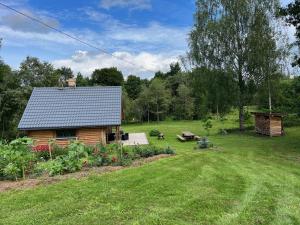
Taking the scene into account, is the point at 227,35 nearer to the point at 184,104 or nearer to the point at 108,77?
the point at 184,104

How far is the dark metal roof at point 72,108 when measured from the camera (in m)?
23.1

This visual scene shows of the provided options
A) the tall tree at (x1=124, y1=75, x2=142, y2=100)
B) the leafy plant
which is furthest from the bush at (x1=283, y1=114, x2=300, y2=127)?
the tall tree at (x1=124, y1=75, x2=142, y2=100)

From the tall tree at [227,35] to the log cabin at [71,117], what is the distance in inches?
469

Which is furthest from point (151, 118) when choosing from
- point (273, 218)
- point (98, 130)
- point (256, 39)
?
point (273, 218)

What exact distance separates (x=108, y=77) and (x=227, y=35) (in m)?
41.6

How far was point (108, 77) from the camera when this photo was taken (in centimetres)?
7138

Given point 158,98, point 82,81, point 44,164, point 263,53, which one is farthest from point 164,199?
point 82,81

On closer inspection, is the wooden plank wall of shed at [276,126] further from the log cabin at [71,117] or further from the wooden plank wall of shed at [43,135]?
the wooden plank wall of shed at [43,135]

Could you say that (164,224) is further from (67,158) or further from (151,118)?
(151,118)

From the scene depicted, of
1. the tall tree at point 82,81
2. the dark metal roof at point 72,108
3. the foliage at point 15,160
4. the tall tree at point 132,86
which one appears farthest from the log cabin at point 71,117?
the tall tree at point 82,81

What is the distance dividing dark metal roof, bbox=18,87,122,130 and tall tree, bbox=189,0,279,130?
11.5 m

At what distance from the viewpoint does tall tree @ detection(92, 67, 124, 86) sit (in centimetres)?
7131

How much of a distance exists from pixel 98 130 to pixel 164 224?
1771cm

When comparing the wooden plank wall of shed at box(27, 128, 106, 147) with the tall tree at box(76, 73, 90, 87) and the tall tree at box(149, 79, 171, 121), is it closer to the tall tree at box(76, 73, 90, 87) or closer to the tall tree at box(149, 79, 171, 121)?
the tall tree at box(149, 79, 171, 121)
